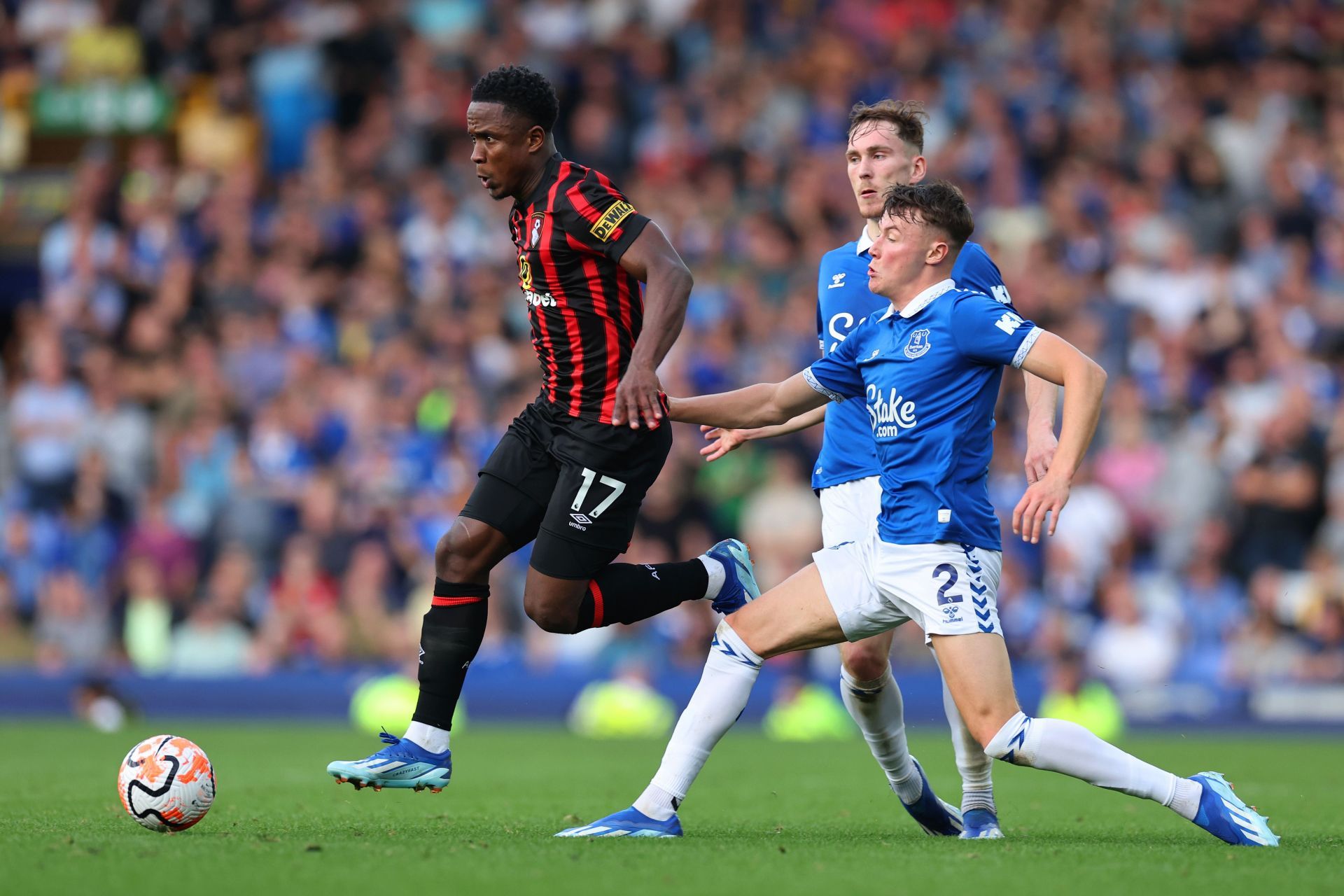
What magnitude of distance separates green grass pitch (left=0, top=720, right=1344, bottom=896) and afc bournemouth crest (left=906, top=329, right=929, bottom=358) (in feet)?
5.68

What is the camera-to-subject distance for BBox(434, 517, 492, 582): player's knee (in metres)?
6.86

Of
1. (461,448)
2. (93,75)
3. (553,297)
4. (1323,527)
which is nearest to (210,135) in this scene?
(93,75)

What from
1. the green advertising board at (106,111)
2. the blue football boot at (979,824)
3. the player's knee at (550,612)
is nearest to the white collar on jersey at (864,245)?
the player's knee at (550,612)

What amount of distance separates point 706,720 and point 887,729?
3.17 ft

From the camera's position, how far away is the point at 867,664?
682cm

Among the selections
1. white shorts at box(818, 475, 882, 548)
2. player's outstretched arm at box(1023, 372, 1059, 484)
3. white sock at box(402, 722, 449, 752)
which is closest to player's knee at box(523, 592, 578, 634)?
white sock at box(402, 722, 449, 752)

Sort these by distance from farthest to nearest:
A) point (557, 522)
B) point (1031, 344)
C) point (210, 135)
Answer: point (210, 135) < point (557, 522) < point (1031, 344)

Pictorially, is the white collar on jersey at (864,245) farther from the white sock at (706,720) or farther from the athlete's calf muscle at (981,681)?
the athlete's calf muscle at (981,681)

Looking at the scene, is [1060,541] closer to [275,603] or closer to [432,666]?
[275,603]

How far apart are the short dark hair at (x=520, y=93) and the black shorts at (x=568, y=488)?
1163mm

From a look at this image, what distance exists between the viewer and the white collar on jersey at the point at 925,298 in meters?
6.17

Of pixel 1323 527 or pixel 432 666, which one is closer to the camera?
pixel 432 666

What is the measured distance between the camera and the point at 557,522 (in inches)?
267

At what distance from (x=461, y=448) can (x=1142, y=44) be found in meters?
8.28
